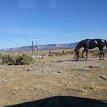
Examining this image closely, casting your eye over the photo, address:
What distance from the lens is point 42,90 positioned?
48.2 ft

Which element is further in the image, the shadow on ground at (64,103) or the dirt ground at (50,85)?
the dirt ground at (50,85)

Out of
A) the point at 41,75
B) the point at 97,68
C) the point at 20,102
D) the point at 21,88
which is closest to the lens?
the point at 20,102

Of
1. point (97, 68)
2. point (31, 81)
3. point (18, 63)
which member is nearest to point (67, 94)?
point (31, 81)

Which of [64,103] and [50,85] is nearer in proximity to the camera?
[64,103]

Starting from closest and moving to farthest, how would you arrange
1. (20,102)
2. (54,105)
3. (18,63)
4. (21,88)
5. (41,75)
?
(54,105), (20,102), (21,88), (41,75), (18,63)

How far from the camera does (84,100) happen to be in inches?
475

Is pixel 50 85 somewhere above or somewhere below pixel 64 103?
above

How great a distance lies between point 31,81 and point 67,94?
3046 mm

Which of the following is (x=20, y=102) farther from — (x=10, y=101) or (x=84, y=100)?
(x=84, y=100)

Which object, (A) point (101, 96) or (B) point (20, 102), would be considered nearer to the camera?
(B) point (20, 102)

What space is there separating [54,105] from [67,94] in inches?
97.4

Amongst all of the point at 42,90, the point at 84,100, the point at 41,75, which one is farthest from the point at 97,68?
the point at 84,100

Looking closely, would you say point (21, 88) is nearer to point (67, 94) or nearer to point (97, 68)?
point (67, 94)

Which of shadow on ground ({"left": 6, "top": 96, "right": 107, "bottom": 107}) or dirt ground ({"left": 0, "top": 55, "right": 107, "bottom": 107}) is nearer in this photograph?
shadow on ground ({"left": 6, "top": 96, "right": 107, "bottom": 107})
